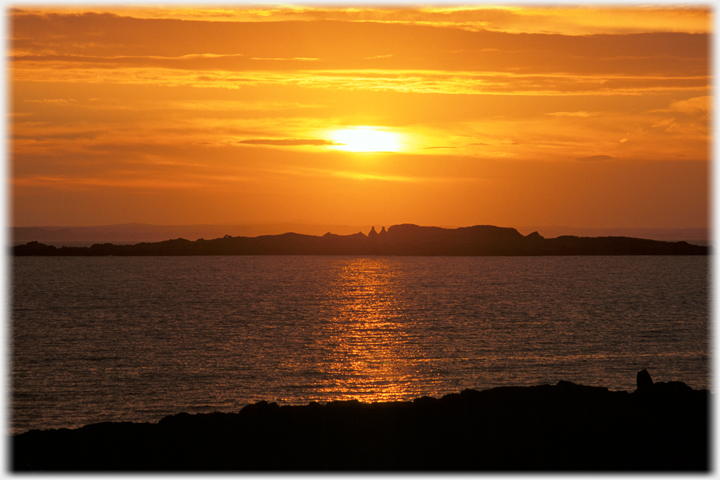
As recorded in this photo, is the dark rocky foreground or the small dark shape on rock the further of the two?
the small dark shape on rock

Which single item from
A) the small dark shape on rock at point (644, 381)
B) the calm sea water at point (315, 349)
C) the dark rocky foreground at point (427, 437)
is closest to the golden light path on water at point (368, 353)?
the calm sea water at point (315, 349)

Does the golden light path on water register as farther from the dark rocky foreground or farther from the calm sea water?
the dark rocky foreground

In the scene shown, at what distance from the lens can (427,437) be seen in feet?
63.3

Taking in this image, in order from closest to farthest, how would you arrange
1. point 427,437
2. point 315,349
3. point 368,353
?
point 427,437, point 368,353, point 315,349

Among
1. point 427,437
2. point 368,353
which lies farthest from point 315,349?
point 427,437

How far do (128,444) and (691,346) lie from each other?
43005 millimetres

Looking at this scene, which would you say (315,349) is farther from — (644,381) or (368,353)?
(644,381)

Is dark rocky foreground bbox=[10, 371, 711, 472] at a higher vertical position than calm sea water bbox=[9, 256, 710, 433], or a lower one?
higher

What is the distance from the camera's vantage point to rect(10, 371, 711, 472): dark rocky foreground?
17.8 m

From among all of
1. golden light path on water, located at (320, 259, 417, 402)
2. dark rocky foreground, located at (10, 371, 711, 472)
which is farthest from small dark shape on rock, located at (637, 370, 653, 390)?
golden light path on water, located at (320, 259, 417, 402)

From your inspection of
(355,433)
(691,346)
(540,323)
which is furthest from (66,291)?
(355,433)

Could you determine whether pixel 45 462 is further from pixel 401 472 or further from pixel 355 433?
pixel 401 472

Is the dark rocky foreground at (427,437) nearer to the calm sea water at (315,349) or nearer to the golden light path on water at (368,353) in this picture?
the calm sea water at (315,349)

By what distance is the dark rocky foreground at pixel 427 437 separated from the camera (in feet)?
58.3
